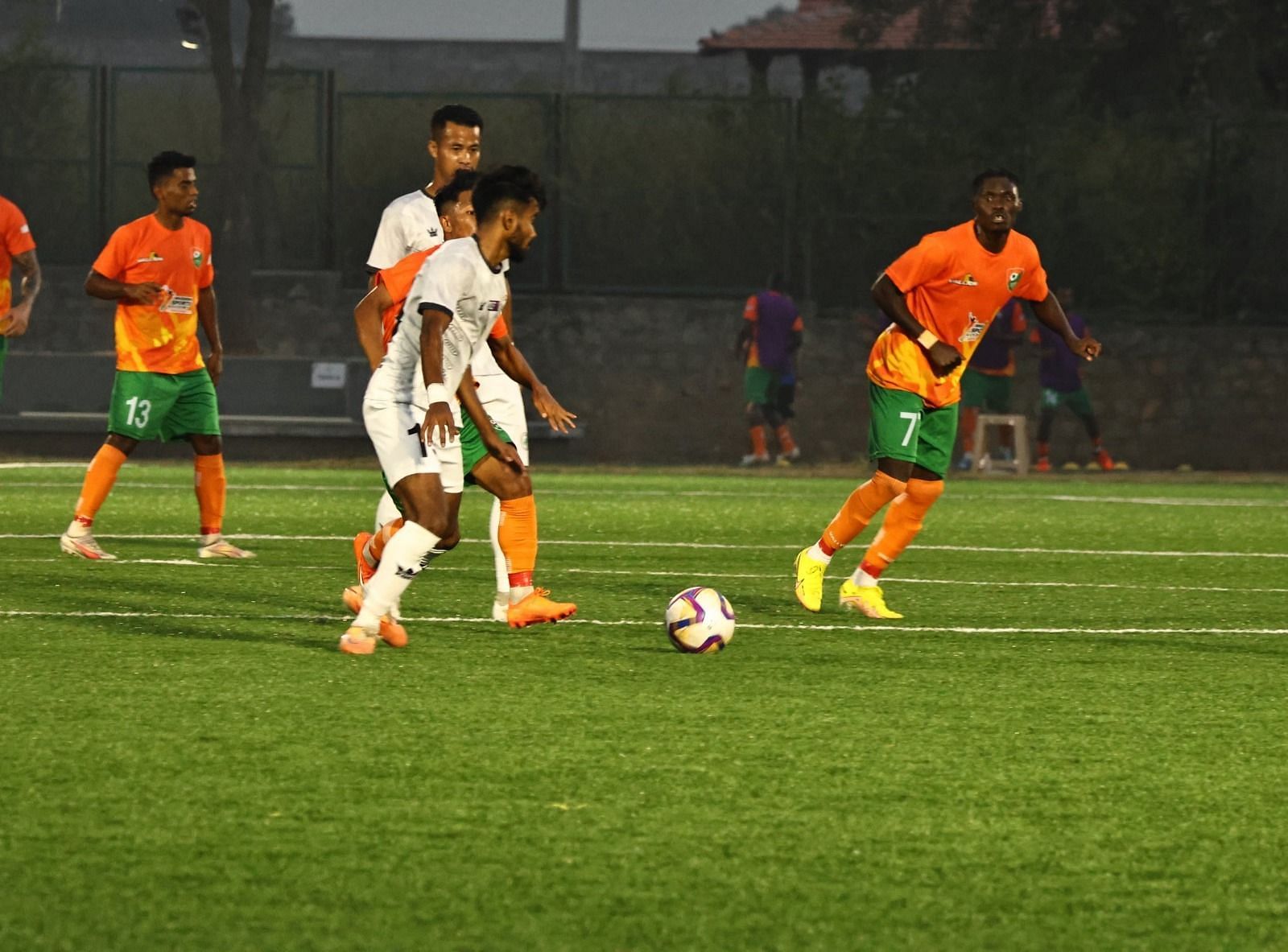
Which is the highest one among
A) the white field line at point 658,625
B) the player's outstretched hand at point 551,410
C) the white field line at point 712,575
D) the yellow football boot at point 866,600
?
the player's outstretched hand at point 551,410

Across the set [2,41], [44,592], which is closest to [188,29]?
[2,41]

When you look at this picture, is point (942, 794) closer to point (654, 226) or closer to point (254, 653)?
point (254, 653)

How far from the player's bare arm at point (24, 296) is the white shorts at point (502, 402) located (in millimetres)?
4295

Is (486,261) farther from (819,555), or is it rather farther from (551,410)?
(819,555)

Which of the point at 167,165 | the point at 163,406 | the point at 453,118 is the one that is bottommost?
the point at 163,406

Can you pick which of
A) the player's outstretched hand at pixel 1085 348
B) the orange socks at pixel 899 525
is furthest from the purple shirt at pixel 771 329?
the orange socks at pixel 899 525

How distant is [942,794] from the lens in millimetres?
5355

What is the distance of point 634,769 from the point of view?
558 cm

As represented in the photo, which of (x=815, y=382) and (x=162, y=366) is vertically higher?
(x=162, y=366)

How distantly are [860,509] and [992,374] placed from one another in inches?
541

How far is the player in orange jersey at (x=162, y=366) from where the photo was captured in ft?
36.6

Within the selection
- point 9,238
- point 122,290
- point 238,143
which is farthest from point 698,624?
point 238,143

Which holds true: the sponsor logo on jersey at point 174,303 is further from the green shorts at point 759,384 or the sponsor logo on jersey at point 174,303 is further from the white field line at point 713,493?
the green shorts at point 759,384

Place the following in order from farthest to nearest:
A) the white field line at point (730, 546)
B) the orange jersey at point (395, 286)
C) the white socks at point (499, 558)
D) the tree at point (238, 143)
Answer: the tree at point (238, 143) → the white field line at point (730, 546) → the white socks at point (499, 558) → the orange jersey at point (395, 286)
